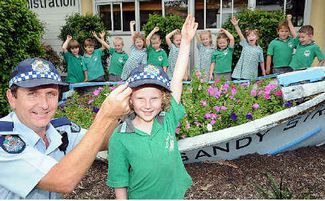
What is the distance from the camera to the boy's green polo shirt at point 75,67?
290 inches

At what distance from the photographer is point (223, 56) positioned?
21.3ft

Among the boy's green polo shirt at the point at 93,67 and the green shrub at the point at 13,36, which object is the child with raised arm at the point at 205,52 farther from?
the green shrub at the point at 13,36

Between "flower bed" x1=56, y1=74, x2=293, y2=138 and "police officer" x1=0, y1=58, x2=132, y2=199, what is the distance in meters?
2.07

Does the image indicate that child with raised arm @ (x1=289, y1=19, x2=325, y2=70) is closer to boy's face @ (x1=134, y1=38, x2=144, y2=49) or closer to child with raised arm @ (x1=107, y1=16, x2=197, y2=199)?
boy's face @ (x1=134, y1=38, x2=144, y2=49)

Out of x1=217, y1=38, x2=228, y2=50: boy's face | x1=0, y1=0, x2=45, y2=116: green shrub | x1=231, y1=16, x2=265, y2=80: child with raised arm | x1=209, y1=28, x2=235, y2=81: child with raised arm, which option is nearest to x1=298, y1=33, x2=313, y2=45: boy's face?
x1=231, y1=16, x2=265, y2=80: child with raised arm

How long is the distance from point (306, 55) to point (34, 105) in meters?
5.27

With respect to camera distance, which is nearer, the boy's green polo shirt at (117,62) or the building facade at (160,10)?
the boy's green polo shirt at (117,62)

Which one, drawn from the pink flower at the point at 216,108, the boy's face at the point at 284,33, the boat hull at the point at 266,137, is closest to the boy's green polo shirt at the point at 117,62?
the boy's face at the point at 284,33

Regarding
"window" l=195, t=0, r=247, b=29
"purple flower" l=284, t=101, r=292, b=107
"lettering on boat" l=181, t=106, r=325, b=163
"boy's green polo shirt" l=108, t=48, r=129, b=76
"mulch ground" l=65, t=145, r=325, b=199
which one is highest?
"window" l=195, t=0, r=247, b=29

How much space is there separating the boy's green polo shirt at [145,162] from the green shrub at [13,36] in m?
3.59

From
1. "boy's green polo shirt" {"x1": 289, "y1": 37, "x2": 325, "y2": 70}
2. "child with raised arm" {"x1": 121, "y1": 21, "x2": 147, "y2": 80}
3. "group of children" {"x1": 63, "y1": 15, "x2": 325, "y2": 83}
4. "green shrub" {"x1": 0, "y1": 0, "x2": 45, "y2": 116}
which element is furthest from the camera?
"child with raised arm" {"x1": 121, "y1": 21, "x2": 147, "y2": 80}

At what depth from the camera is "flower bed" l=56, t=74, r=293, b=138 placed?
380 centimetres


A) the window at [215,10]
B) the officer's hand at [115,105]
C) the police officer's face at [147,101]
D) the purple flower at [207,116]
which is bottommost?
the purple flower at [207,116]

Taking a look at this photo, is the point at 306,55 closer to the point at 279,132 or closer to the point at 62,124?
the point at 279,132
